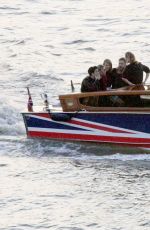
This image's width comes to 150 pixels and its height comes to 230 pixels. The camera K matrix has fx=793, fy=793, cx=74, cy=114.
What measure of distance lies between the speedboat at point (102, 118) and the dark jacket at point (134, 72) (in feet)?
0.97

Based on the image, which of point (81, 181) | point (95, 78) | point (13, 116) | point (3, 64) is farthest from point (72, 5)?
point (81, 181)

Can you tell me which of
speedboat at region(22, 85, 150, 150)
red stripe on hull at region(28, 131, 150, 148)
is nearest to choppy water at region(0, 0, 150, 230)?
red stripe on hull at region(28, 131, 150, 148)

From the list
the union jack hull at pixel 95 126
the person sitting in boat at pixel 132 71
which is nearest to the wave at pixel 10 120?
the union jack hull at pixel 95 126

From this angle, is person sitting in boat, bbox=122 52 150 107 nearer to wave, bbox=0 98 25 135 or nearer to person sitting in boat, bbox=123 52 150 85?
person sitting in boat, bbox=123 52 150 85

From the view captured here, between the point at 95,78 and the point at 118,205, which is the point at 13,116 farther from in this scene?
the point at 118,205

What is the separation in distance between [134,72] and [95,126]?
57.4 inches

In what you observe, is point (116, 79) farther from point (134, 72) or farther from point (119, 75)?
point (134, 72)

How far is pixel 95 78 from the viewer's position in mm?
17484

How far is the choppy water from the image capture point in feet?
45.1

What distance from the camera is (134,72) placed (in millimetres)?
17359

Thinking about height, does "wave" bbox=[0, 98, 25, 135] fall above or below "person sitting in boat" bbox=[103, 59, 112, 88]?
below

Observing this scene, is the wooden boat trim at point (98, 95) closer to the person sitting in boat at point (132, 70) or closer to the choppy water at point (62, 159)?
the person sitting in boat at point (132, 70)

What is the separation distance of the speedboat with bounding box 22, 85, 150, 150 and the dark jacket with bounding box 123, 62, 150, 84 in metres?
0.29

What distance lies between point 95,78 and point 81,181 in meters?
2.91
